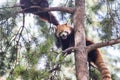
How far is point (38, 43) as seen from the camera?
4.01 meters

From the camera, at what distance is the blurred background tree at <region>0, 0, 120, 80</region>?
326 centimetres

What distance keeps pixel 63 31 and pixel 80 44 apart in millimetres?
1099

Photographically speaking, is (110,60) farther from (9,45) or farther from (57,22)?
(9,45)

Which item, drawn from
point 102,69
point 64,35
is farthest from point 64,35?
point 102,69

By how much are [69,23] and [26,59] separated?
5.48ft

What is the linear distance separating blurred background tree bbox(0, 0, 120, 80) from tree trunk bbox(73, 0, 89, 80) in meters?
0.21

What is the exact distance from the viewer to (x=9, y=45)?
13.6 ft

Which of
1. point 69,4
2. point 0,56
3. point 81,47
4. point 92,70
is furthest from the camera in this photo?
point 69,4

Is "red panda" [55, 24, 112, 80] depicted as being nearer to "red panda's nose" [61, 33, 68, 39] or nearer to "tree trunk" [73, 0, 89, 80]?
"red panda's nose" [61, 33, 68, 39]

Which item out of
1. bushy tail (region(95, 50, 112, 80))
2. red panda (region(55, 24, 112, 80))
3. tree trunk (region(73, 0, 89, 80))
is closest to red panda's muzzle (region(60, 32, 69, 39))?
red panda (region(55, 24, 112, 80))

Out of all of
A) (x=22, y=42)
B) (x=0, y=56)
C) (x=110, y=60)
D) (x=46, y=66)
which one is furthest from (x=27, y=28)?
(x=110, y=60)

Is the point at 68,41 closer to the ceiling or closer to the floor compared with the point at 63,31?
closer to the floor

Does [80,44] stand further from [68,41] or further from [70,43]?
[68,41]

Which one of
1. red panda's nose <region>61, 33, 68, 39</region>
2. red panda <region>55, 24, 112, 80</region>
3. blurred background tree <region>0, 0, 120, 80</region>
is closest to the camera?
blurred background tree <region>0, 0, 120, 80</region>
